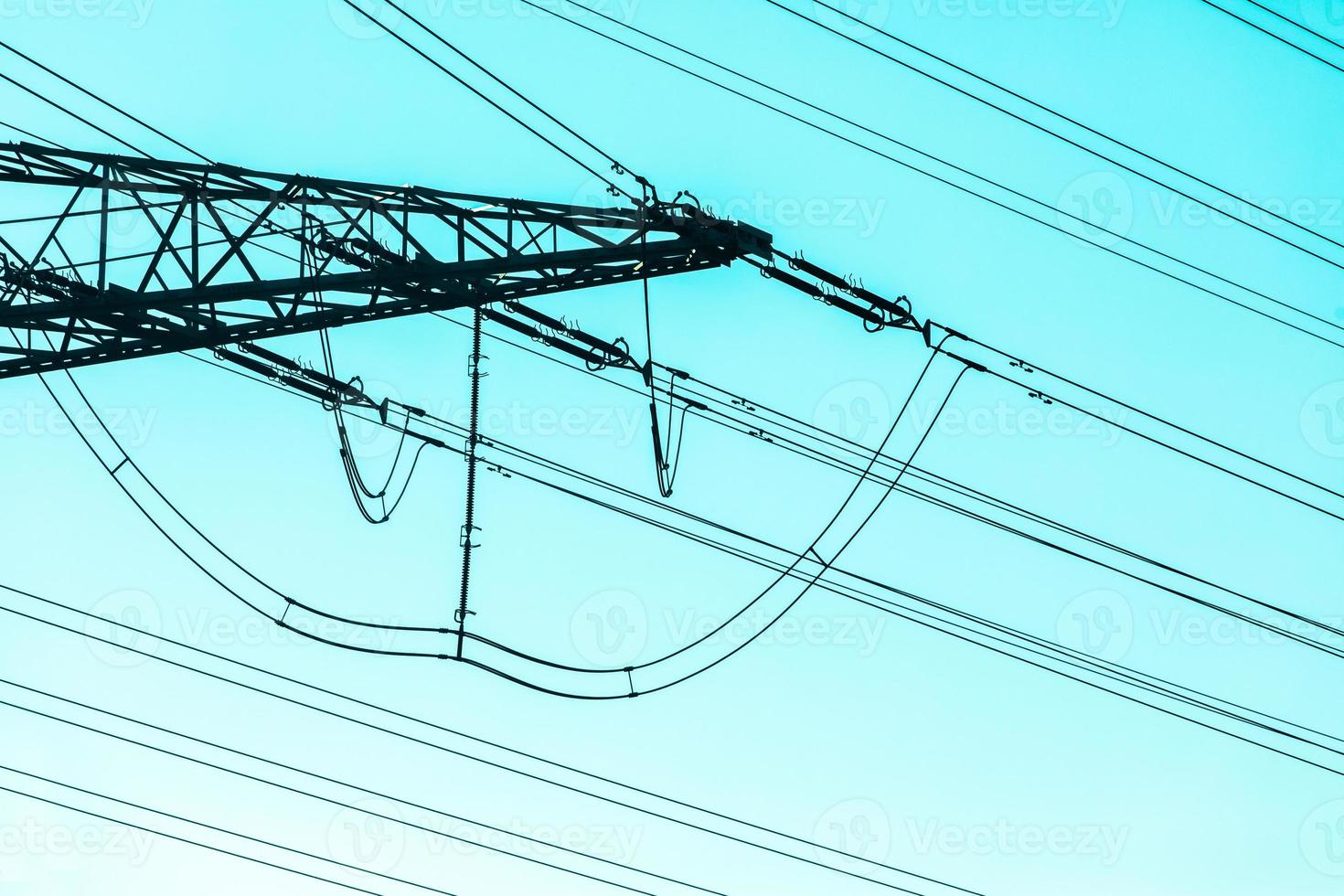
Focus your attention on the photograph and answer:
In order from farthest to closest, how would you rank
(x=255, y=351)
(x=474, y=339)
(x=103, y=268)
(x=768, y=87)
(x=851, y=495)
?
1. (x=768, y=87)
2. (x=851, y=495)
3. (x=255, y=351)
4. (x=474, y=339)
5. (x=103, y=268)

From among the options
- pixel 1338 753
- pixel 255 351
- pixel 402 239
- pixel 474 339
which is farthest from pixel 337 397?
pixel 1338 753

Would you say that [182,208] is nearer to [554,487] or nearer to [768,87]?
[554,487]

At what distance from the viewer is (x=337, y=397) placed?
15.9 meters

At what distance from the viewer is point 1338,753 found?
24.6 m

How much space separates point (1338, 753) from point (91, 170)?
20.1m

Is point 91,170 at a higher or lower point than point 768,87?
lower

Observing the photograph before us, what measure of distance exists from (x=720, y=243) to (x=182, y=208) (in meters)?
4.32

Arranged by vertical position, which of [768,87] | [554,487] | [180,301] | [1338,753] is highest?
[768,87]

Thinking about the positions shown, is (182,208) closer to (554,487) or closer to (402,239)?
(402,239)

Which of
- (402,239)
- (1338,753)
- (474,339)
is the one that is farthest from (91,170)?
(1338,753)

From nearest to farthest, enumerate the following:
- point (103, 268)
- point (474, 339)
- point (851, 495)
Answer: point (103, 268) → point (474, 339) → point (851, 495)

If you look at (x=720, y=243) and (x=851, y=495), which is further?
(x=851, y=495)

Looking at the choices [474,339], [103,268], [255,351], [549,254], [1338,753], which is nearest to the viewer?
[103,268]

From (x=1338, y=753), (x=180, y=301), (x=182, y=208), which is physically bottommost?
(x=180, y=301)
